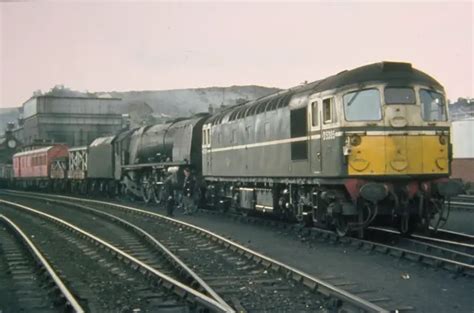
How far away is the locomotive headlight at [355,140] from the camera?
43.9 feet

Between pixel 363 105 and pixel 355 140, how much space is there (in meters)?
0.81

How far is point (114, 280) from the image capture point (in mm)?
11047

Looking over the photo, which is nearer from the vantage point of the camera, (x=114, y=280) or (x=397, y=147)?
(x=114, y=280)

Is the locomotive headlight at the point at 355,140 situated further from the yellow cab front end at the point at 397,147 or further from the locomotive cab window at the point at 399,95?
the locomotive cab window at the point at 399,95

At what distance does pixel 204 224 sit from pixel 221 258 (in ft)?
22.5

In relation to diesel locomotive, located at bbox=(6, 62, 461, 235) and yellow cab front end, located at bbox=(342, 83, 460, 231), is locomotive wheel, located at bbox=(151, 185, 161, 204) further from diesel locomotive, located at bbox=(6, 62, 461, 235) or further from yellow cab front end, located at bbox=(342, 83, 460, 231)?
yellow cab front end, located at bbox=(342, 83, 460, 231)

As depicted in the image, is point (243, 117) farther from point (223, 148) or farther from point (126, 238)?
point (126, 238)

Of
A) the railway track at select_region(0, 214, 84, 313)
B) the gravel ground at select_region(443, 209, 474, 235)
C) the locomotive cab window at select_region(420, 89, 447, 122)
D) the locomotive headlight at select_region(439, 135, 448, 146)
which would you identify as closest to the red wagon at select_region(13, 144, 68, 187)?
the gravel ground at select_region(443, 209, 474, 235)

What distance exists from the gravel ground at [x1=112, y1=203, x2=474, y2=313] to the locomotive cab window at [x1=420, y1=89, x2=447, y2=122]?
3227mm

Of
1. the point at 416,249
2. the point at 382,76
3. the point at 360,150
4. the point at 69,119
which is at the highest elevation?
the point at 69,119

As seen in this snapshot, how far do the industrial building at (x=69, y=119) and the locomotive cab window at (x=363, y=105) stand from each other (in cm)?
4586

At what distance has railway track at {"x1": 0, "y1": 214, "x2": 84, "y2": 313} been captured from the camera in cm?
907

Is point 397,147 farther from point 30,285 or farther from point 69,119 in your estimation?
point 69,119

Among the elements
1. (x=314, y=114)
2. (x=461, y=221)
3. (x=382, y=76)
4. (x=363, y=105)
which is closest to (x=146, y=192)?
(x=461, y=221)
